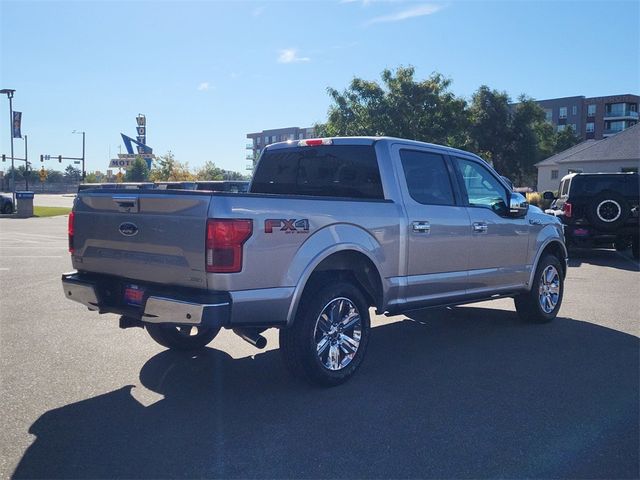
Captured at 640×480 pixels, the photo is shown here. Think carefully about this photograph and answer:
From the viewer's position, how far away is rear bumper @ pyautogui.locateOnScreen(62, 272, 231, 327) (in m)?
4.20

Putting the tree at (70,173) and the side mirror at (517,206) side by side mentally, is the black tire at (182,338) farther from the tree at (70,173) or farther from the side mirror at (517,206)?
the tree at (70,173)

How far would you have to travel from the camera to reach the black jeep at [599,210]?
43.8 ft

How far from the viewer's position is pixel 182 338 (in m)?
6.05

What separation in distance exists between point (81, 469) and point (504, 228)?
4.95 m

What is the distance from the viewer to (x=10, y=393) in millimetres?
4797

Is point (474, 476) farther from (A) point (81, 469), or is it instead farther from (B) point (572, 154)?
(B) point (572, 154)

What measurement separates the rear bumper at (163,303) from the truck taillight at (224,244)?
0.64 ft

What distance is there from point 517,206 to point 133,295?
4284 millimetres

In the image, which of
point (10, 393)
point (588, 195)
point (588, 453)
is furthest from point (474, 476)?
point (588, 195)

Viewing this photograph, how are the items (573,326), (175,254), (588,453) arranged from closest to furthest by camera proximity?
(588,453) → (175,254) → (573,326)

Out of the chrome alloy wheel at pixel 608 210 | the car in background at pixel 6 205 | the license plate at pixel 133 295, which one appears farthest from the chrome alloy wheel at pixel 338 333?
the car in background at pixel 6 205

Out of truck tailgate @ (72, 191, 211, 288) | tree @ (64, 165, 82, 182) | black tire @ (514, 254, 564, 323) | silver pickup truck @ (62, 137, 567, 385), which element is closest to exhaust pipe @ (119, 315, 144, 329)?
silver pickup truck @ (62, 137, 567, 385)

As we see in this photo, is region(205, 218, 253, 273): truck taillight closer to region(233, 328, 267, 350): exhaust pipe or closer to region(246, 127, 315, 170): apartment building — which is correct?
region(233, 328, 267, 350): exhaust pipe

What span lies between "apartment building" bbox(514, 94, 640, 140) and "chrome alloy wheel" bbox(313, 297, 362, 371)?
305 ft
